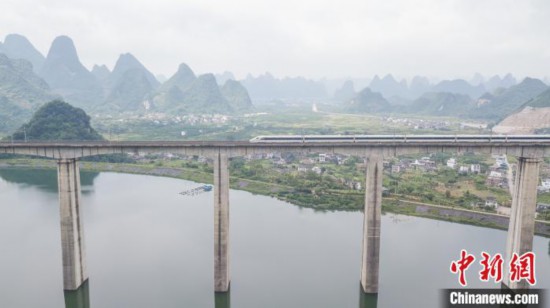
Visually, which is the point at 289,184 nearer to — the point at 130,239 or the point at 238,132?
the point at 130,239

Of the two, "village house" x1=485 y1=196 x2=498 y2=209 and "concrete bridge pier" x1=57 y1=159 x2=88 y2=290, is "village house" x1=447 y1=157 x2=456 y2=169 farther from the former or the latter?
"concrete bridge pier" x1=57 y1=159 x2=88 y2=290

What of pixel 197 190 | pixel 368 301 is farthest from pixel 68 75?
pixel 368 301

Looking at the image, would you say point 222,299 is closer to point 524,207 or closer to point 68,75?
point 524,207

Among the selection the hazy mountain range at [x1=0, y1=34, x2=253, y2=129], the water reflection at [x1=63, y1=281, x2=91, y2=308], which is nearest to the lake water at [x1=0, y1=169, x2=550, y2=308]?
the water reflection at [x1=63, y1=281, x2=91, y2=308]

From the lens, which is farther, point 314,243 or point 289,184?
point 289,184

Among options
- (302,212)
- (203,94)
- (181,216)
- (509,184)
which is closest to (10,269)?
(181,216)
